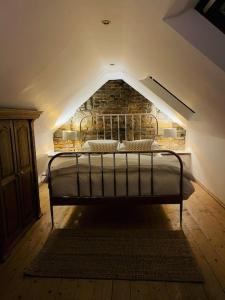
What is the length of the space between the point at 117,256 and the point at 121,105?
3.50 metres

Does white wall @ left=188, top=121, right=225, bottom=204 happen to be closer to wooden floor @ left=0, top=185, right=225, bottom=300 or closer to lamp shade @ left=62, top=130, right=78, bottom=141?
wooden floor @ left=0, top=185, right=225, bottom=300

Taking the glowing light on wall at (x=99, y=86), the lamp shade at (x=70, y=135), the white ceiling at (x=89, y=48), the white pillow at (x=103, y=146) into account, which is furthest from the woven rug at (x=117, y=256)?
the glowing light on wall at (x=99, y=86)

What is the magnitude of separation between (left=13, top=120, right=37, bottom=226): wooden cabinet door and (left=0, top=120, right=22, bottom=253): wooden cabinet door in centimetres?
10

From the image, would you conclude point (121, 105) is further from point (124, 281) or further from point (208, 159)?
point (124, 281)

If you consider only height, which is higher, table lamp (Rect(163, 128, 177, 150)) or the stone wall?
the stone wall

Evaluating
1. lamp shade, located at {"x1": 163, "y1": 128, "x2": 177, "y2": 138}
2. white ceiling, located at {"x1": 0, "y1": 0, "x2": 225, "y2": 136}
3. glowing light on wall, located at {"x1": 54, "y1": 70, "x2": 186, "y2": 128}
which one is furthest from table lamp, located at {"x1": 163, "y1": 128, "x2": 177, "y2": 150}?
white ceiling, located at {"x1": 0, "y1": 0, "x2": 225, "y2": 136}

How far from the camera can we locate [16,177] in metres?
2.46

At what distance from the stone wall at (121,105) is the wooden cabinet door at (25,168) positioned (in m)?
2.46

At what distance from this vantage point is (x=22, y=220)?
2598 mm

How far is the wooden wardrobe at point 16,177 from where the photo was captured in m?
2.22

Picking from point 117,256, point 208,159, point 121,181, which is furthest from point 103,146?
point 117,256

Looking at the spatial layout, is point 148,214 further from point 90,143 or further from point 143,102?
point 143,102

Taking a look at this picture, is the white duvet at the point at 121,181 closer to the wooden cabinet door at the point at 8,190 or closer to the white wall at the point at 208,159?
the wooden cabinet door at the point at 8,190

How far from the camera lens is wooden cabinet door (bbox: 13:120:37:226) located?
2544mm
